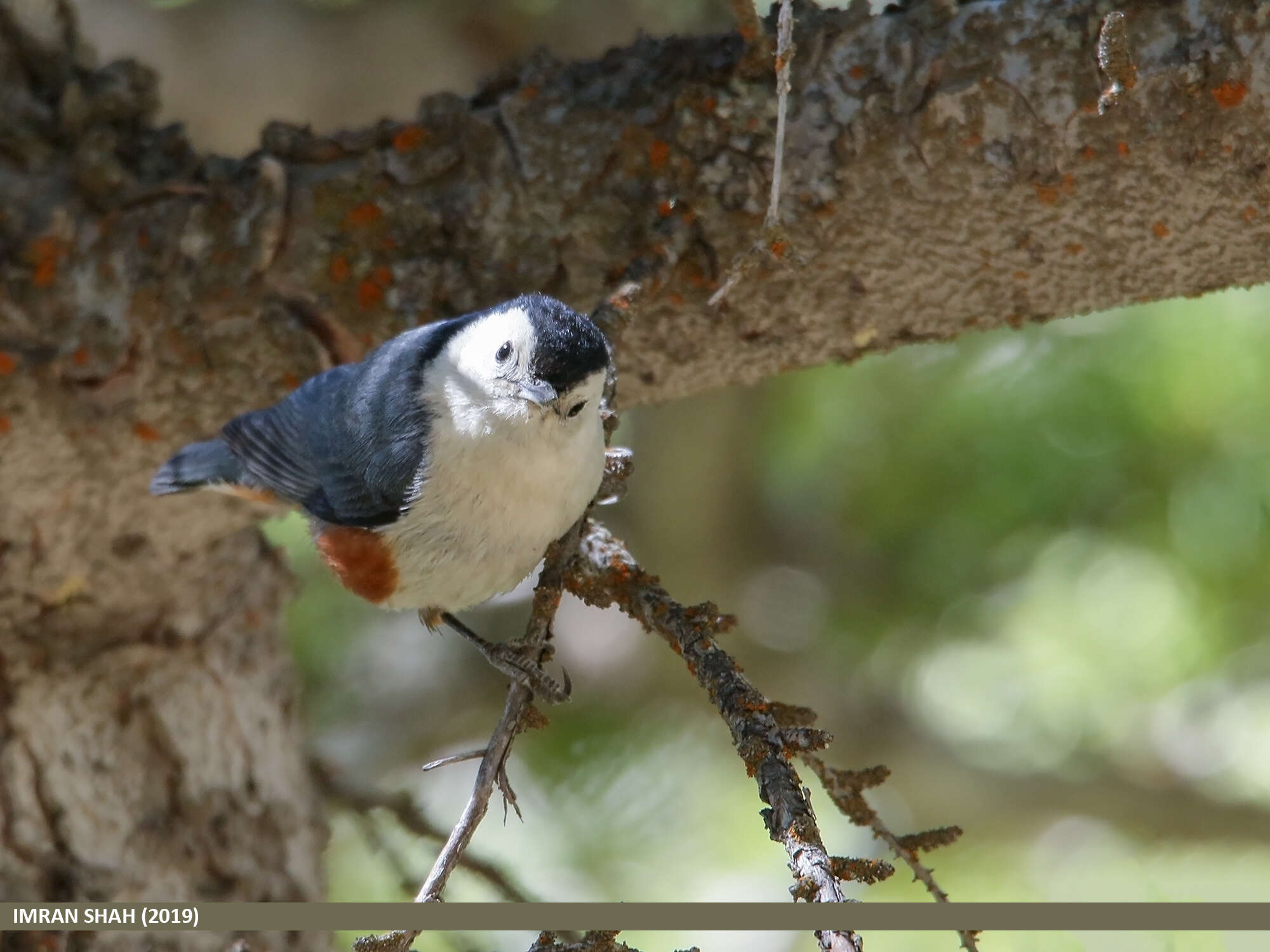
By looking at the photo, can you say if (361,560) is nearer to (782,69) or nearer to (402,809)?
(402,809)

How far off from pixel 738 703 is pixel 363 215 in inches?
37.1

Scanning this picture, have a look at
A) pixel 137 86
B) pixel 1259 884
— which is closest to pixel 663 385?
pixel 137 86

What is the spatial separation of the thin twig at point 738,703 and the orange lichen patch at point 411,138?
63 cm

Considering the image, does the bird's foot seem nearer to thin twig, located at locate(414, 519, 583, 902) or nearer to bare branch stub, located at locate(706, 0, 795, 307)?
thin twig, located at locate(414, 519, 583, 902)

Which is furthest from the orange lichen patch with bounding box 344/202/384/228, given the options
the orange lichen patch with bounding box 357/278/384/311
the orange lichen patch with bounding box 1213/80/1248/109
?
the orange lichen patch with bounding box 1213/80/1248/109

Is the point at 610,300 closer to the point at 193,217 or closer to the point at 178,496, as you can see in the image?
the point at 193,217

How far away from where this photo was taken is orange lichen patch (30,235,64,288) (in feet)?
5.53

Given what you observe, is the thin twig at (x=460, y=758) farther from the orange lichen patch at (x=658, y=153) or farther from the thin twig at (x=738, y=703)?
the orange lichen patch at (x=658, y=153)

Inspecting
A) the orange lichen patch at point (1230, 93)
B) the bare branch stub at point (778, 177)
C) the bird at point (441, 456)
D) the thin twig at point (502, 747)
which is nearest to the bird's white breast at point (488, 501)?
the bird at point (441, 456)

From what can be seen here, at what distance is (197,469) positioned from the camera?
1.78 meters

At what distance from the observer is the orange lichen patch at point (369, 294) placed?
5.61ft

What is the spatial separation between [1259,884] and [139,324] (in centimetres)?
217

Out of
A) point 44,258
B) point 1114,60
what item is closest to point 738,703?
point 1114,60

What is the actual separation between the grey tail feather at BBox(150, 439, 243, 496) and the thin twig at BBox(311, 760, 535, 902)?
23.9 inches
